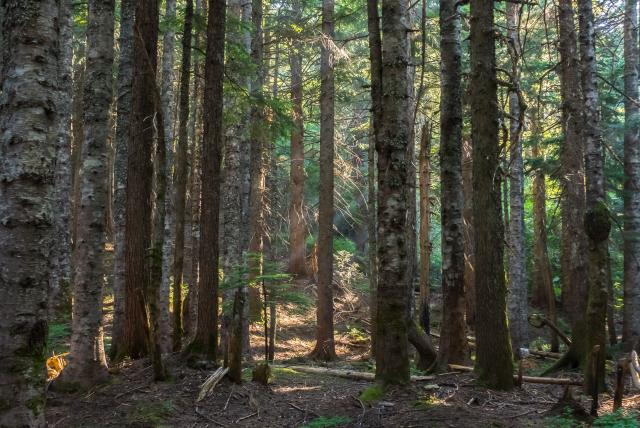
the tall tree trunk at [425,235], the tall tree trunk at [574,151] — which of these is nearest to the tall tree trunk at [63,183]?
the tall tree trunk at [425,235]

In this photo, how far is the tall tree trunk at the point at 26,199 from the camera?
3439 mm

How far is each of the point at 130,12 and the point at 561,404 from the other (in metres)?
9.79

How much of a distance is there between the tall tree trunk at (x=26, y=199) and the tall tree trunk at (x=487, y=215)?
554 cm

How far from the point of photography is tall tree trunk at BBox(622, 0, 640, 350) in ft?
49.9

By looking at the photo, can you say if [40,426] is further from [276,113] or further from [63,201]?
[63,201]

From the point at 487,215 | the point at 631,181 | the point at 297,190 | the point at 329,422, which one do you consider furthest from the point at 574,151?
the point at 297,190

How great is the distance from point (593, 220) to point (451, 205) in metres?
2.54

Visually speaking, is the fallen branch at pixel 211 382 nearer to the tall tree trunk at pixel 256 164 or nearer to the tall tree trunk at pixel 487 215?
the tall tree trunk at pixel 487 215

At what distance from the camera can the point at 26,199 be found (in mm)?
3561

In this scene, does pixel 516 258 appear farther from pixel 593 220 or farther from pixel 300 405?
pixel 300 405

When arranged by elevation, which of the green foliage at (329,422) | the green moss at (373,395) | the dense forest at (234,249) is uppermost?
the dense forest at (234,249)

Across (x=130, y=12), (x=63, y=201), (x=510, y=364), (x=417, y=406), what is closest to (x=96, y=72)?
(x=130, y=12)

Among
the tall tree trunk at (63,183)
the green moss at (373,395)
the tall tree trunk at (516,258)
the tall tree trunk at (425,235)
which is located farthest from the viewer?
the tall tree trunk at (516,258)

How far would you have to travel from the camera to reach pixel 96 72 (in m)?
7.48
